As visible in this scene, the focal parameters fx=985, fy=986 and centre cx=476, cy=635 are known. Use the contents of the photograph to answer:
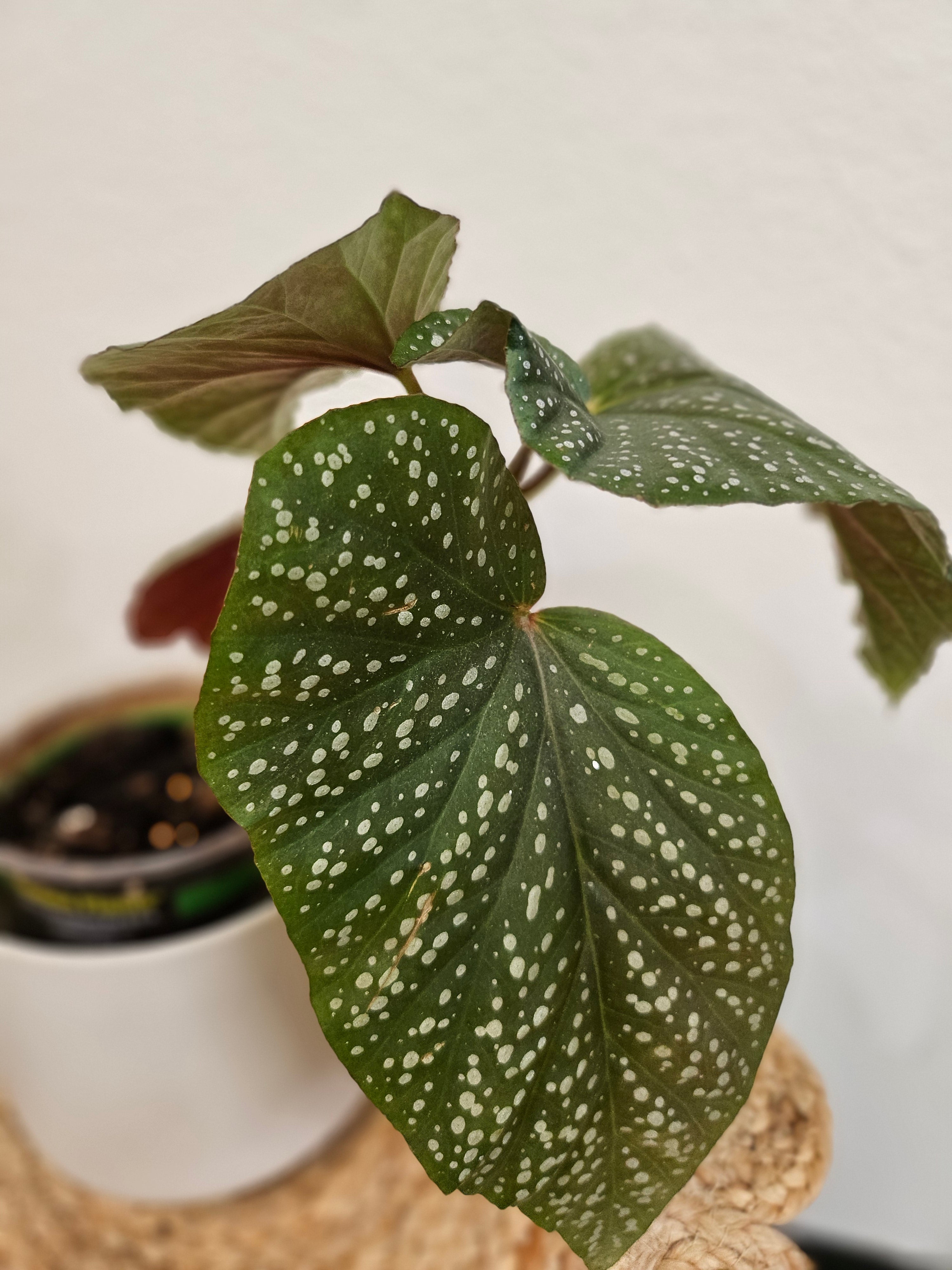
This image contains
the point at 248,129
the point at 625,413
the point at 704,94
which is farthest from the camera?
the point at 248,129

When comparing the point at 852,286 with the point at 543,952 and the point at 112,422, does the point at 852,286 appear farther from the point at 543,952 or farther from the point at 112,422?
the point at 112,422

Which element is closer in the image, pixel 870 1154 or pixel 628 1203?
pixel 628 1203

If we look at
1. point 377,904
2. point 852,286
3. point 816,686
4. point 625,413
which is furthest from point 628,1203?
point 852,286

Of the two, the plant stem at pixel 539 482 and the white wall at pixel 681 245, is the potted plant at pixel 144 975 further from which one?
the plant stem at pixel 539 482

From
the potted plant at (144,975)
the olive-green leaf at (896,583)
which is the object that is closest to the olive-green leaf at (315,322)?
the olive-green leaf at (896,583)

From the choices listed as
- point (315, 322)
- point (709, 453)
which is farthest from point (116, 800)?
point (709, 453)

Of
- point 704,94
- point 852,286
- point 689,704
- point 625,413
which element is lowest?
point 689,704
